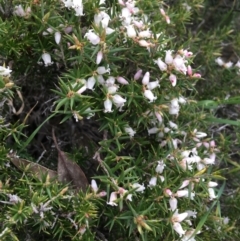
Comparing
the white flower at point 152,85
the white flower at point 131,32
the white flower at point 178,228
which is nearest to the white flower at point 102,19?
the white flower at point 131,32

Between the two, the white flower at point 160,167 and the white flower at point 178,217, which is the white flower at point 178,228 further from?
the white flower at point 160,167

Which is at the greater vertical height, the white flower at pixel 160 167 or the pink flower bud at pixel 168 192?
the white flower at pixel 160 167

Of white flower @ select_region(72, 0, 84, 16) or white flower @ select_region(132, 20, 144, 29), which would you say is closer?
white flower @ select_region(72, 0, 84, 16)

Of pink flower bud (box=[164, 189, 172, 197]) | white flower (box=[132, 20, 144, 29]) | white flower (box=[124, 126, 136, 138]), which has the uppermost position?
white flower (box=[132, 20, 144, 29])

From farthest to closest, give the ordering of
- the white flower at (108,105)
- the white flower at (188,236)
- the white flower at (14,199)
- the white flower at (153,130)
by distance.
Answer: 1. the white flower at (153,130)
2. the white flower at (188,236)
3. the white flower at (108,105)
4. the white flower at (14,199)

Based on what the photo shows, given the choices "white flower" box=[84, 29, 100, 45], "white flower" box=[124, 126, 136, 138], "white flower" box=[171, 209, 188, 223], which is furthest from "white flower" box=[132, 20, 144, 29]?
"white flower" box=[171, 209, 188, 223]

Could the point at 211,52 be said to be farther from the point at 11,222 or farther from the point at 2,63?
the point at 11,222

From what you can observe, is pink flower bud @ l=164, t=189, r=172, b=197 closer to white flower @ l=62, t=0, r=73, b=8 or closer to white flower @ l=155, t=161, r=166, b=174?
white flower @ l=155, t=161, r=166, b=174
